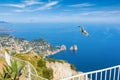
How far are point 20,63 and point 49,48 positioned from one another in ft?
604

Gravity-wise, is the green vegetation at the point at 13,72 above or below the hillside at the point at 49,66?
above

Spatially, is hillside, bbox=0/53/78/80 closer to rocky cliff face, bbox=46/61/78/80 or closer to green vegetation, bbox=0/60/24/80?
rocky cliff face, bbox=46/61/78/80

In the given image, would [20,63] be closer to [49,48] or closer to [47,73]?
[47,73]

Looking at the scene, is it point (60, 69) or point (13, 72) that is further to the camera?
point (60, 69)

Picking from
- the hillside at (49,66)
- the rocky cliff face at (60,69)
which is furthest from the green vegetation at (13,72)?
the rocky cliff face at (60,69)

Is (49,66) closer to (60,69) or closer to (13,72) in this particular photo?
(60,69)

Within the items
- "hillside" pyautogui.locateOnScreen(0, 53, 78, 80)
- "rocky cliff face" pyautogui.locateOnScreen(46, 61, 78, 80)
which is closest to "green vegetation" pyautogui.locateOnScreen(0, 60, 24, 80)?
"hillside" pyautogui.locateOnScreen(0, 53, 78, 80)

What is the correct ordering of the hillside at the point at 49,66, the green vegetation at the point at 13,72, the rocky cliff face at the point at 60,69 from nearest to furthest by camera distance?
the green vegetation at the point at 13,72 < the hillside at the point at 49,66 < the rocky cliff face at the point at 60,69

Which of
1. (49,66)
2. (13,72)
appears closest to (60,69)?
(49,66)

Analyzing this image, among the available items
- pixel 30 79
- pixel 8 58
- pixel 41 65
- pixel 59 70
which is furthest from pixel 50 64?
pixel 30 79

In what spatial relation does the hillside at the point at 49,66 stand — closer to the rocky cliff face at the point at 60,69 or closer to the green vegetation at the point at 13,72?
the rocky cliff face at the point at 60,69

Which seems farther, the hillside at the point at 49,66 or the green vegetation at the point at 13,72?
the hillside at the point at 49,66

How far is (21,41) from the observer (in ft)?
638

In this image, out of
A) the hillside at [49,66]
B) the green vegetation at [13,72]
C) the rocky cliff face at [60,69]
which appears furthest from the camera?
the rocky cliff face at [60,69]
